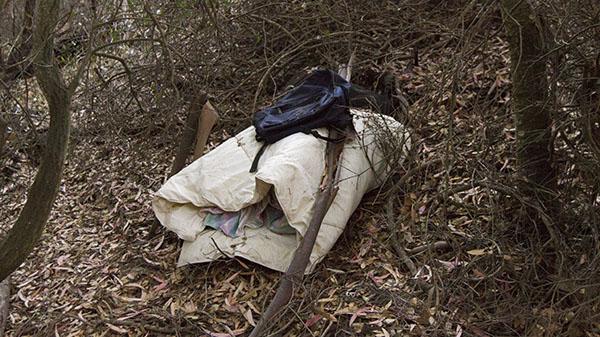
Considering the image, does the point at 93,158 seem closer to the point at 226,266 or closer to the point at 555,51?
the point at 226,266

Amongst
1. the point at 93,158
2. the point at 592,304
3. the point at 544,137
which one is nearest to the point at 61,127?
the point at 544,137

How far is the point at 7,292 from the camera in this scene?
464 centimetres

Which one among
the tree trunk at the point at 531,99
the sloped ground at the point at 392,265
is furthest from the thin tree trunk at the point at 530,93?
the sloped ground at the point at 392,265

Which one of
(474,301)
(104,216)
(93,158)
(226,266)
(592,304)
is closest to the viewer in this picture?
(592,304)

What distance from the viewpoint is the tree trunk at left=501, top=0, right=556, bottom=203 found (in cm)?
330

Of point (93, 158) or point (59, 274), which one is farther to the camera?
point (93, 158)

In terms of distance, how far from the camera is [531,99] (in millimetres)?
3438

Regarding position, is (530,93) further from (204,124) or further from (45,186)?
(45,186)

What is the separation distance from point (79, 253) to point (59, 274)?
0.25 meters

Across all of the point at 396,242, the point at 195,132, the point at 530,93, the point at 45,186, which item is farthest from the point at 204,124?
the point at 530,93

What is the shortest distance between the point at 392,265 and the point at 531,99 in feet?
3.98

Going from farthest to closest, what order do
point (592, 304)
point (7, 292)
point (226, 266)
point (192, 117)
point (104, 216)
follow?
1. point (104, 216)
2. point (192, 117)
3. point (7, 292)
4. point (226, 266)
5. point (592, 304)

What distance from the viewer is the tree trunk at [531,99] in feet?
10.8

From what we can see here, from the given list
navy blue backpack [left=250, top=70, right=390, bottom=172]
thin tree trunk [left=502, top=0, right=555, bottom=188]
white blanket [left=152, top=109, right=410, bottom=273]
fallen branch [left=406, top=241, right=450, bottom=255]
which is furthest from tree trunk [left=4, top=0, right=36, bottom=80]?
thin tree trunk [left=502, top=0, right=555, bottom=188]
